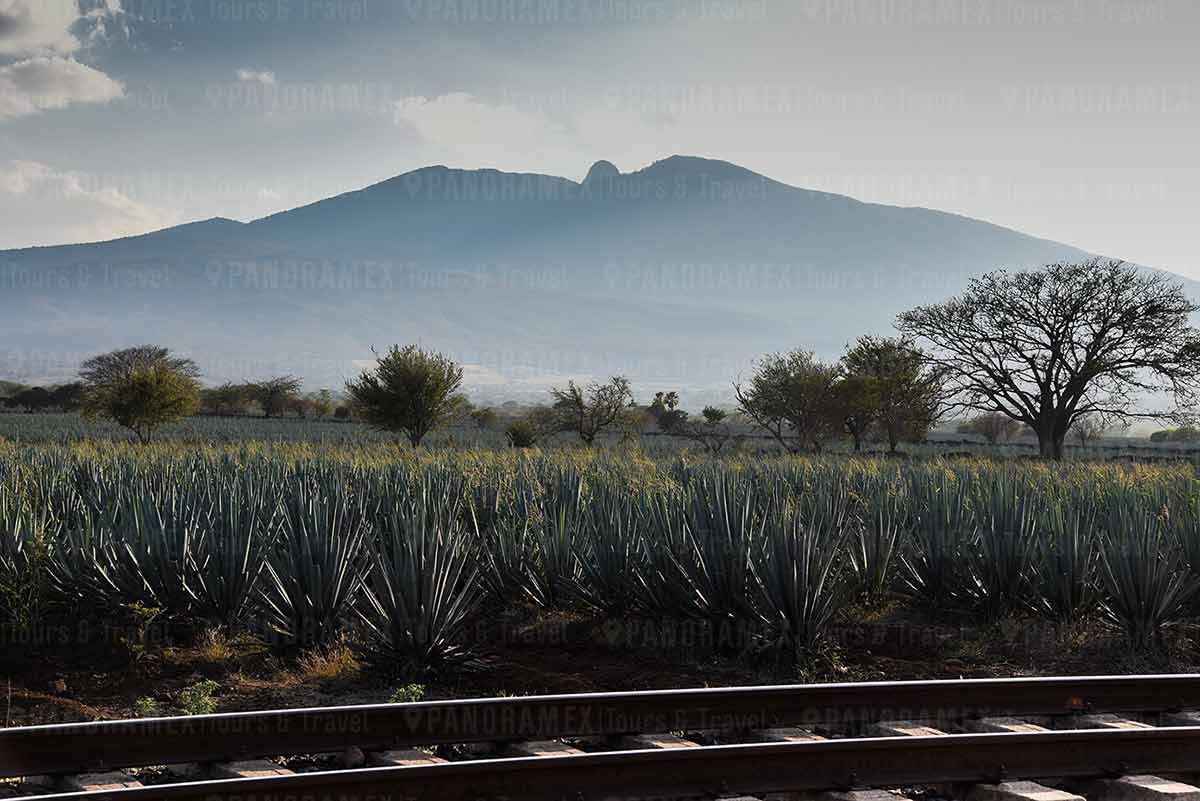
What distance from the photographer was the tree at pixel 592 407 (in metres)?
46.1

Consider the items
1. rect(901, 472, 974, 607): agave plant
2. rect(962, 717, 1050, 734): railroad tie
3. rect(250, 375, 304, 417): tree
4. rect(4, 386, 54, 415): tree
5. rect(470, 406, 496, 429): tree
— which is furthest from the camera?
rect(250, 375, 304, 417): tree

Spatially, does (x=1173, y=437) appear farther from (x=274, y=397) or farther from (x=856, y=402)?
(x=274, y=397)

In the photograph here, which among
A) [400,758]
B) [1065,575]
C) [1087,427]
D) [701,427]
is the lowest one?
[400,758]

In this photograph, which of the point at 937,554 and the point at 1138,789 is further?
the point at 937,554

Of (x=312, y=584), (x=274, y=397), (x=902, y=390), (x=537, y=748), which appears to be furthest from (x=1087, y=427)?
(x=537, y=748)

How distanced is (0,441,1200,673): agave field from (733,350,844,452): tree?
3433cm

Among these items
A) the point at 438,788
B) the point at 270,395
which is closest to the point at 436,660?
the point at 438,788

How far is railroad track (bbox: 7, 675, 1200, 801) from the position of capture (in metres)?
4.79

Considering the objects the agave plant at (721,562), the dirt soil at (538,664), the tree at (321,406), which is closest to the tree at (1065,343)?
the dirt soil at (538,664)

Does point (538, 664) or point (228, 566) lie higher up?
point (228, 566)

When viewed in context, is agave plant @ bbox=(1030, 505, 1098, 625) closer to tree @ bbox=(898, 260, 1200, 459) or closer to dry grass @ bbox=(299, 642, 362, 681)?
dry grass @ bbox=(299, 642, 362, 681)

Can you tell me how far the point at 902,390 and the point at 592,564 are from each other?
37229mm

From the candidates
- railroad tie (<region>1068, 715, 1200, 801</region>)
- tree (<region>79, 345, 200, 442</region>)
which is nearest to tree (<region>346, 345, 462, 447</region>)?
tree (<region>79, 345, 200, 442</region>)

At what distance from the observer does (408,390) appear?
37.0m
